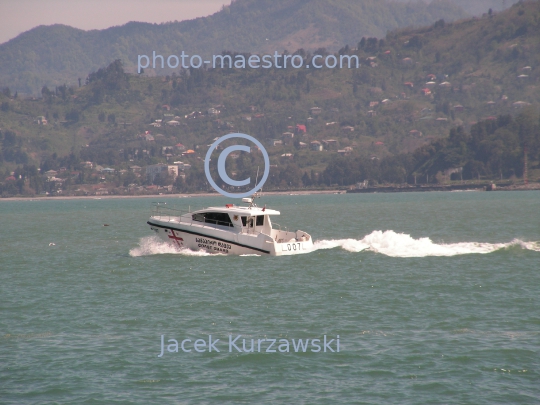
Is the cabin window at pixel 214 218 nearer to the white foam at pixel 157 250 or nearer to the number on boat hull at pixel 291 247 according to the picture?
the white foam at pixel 157 250

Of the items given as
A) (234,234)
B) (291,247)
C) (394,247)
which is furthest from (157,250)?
(394,247)

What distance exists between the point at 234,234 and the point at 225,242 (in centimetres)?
70

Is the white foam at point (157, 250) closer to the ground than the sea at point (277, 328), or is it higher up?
higher up

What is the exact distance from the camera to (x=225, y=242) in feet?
126

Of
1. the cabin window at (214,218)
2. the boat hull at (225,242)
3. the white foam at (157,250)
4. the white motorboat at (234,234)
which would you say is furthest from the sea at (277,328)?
the cabin window at (214,218)

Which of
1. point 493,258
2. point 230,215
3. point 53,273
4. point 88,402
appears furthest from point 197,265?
point 88,402

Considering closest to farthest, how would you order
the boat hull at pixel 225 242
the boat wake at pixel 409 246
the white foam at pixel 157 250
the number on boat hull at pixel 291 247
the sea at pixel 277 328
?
the sea at pixel 277 328 < the boat hull at pixel 225 242 < the number on boat hull at pixel 291 247 < the white foam at pixel 157 250 < the boat wake at pixel 409 246

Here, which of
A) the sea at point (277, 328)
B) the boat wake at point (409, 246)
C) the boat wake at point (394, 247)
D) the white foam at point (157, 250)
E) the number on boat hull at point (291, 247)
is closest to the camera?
the sea at point (277, 328)

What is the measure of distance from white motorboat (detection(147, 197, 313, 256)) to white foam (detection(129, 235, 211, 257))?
27 centimetres

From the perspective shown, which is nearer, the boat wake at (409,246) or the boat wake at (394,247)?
the boat wake at (394,247)

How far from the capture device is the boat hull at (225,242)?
125 ft

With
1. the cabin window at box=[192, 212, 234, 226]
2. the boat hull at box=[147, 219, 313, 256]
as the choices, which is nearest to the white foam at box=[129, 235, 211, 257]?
the boat hull at box=[147, 219, 313, 256]

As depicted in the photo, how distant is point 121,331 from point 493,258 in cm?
2226

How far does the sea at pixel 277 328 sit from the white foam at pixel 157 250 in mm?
119
